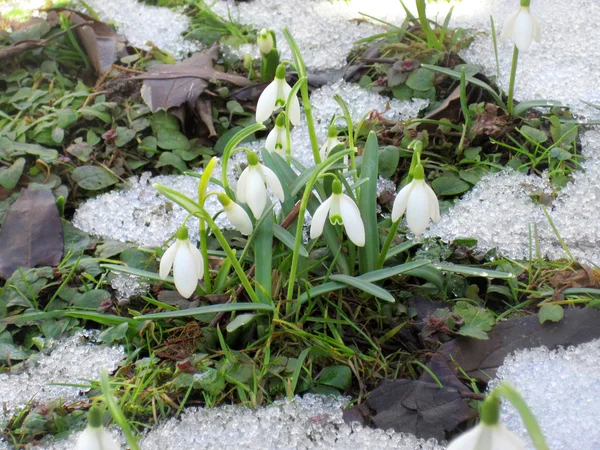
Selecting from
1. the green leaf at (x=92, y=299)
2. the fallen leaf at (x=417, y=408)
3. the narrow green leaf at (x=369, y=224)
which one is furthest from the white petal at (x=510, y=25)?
the green leaf at (x=92, y=299)

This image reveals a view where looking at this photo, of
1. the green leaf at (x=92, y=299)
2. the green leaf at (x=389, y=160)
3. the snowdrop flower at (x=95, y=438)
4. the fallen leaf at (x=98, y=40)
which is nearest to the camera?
the snowdrop flower at (x=95, y=438)

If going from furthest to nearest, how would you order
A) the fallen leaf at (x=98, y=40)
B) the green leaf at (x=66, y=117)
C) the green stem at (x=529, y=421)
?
the fallen leaf at (x=98, y=40) → the green leaf at (x=66, y=117) → the green stem at (x=529, y=421)

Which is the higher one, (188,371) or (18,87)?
(18,87)

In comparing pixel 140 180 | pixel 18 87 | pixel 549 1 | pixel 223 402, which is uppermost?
pixel 549 1

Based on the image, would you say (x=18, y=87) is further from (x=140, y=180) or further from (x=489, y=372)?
(x=489, y=372)

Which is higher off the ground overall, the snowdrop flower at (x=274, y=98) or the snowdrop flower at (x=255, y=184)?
the snowdrop flower at (x=274, y=98)

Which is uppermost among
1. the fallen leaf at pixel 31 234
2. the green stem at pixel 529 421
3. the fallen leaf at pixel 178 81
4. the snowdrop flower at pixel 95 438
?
the green stem at pixel 529 421

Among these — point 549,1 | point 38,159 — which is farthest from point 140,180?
point 549,1

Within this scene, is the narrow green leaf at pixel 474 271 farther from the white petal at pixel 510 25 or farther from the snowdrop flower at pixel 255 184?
the white petal at pixel 510 25

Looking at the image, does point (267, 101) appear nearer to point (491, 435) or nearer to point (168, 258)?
point (168, 258)
